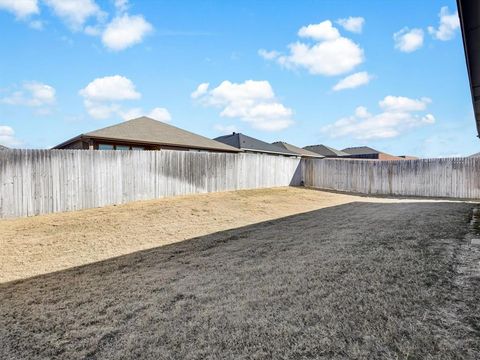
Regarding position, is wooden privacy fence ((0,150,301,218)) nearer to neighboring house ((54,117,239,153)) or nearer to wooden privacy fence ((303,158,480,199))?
neighboring house ((54,117,239,153))

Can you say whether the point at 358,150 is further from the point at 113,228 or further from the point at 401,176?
the point at 113,228

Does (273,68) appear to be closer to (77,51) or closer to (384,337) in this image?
(77,51)

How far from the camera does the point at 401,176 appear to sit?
1449 cm

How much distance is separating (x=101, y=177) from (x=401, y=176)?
45.1 feet

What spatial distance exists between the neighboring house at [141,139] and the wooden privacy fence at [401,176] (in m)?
5.93

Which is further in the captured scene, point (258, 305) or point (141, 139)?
point (141, 139)

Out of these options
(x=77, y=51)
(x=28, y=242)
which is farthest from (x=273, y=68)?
(x=28, y=242)

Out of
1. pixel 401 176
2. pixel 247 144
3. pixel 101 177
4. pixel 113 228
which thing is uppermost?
pixel 247 144

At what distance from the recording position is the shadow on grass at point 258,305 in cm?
198

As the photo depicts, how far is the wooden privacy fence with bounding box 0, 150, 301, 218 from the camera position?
24.4ft

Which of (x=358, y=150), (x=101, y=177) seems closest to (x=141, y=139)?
(x=101, y=177)

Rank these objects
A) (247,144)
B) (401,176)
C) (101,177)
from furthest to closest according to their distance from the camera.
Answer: (247,144) → (401,176) → (101,177)

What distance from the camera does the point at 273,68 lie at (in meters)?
16.3

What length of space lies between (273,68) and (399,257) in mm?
14691
